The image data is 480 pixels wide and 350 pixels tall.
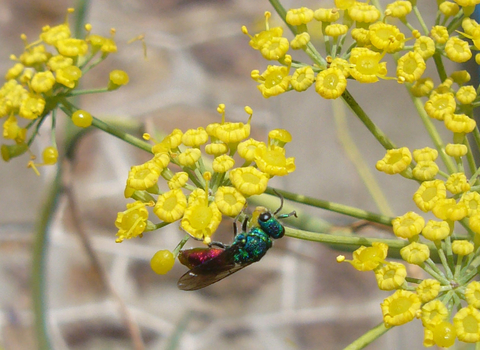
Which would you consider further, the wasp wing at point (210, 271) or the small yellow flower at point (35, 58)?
the small yellow flower at point (35, 58)

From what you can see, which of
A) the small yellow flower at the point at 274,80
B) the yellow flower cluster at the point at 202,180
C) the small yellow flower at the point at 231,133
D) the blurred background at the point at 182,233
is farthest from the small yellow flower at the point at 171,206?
the blurred background at the point at 182,233

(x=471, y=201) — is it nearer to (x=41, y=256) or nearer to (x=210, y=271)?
(x=210, y=271)

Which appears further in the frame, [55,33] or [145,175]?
[55,33]

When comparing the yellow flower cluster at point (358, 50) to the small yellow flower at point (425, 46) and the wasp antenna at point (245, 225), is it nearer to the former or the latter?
the small yellow flower at point (425, 46)

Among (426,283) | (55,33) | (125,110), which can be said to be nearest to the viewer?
(426,283)

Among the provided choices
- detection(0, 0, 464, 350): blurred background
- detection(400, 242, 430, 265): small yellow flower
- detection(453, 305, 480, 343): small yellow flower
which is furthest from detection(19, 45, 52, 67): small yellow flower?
detection(0, 0, 464, 350): blurred background

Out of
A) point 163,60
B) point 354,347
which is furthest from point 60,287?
point 354,347

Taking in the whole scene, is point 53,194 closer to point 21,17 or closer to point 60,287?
point 60,287
